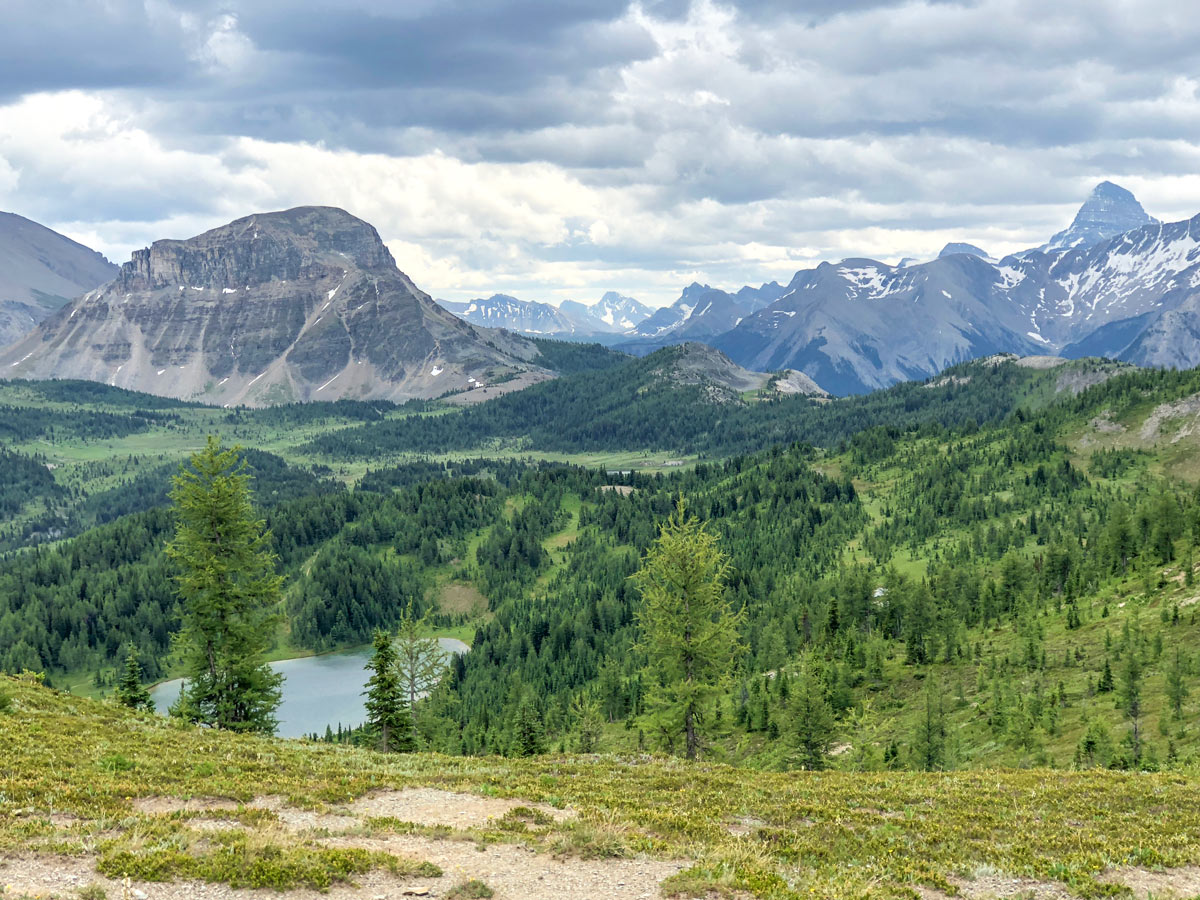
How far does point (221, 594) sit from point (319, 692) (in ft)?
396

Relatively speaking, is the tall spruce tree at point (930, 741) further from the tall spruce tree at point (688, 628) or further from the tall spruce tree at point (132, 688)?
the tall spruce tree at point (132, 688)

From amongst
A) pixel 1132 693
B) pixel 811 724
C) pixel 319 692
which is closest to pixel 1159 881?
pixel 1132 693

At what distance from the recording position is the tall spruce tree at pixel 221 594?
50.5 m

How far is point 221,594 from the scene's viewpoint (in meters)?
50.6

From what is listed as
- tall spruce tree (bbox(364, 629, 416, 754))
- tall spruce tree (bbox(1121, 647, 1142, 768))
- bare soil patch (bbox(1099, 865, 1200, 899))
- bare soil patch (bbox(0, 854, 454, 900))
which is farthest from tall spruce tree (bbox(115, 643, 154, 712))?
tall spruce tree (bbox(1121, 647, 1142, 768))

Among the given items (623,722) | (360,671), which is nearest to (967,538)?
(623,722)

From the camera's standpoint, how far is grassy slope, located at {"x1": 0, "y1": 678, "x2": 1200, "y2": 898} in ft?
65.1

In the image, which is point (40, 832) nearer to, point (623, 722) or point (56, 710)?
point (56, 710)

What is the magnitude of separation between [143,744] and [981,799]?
3479 centimetres

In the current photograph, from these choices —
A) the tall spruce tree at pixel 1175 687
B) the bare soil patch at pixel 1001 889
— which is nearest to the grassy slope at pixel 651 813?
the bare soil patch at pixel 1001 889

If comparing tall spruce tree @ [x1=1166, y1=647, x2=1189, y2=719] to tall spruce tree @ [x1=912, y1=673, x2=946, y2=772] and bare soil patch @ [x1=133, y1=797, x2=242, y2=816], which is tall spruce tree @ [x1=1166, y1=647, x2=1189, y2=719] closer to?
tall spruce tree @ [x1=912, y1=673, x2=946, y2=772]

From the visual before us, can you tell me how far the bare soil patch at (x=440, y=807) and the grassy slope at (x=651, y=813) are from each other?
2.66 feet

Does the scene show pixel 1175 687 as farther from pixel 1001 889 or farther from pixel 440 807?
pixel 440 807

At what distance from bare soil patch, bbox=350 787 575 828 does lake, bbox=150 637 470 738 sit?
3936 inches
